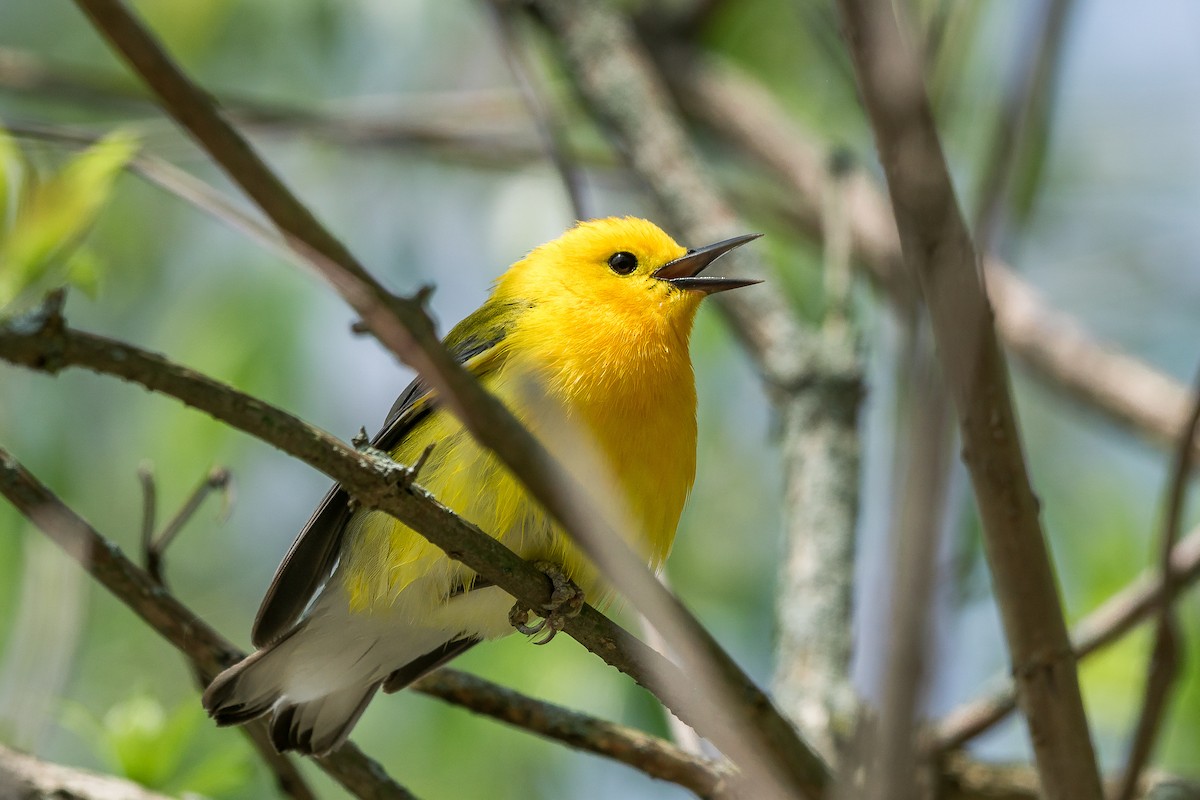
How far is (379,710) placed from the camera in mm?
6074

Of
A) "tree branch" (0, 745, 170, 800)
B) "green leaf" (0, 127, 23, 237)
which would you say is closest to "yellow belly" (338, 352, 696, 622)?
"tree branch" (0, 745, 170, 800)

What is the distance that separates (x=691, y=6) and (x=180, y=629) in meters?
5.32

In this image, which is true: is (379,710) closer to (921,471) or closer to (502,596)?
(502,596)

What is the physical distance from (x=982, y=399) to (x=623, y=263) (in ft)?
7.72

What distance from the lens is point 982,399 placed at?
2.54 metres

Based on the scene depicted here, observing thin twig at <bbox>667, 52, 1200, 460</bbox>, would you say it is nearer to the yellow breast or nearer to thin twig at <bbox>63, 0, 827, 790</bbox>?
the yellow breast

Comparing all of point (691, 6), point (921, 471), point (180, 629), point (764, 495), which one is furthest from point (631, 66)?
point (921, 471)

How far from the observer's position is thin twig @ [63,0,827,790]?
1.56m

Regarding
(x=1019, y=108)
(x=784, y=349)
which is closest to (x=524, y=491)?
(x=1019, y=108)

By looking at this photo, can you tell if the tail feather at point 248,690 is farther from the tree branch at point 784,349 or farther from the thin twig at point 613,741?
the tree branch at point 784,349

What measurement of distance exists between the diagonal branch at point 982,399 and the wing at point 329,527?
174 cm

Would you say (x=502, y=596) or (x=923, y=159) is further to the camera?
(x=502, y=596)

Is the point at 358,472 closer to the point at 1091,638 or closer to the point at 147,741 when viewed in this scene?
the point at 147,741

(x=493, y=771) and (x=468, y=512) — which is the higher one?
(x=468, y=512)
